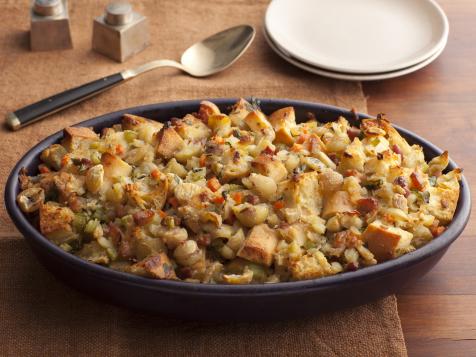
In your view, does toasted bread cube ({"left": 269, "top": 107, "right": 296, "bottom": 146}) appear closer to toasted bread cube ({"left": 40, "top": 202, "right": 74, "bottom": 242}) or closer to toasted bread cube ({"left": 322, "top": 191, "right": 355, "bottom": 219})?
toasted bread cube ({"left": 322, "top": 191, "right": 355, "bottom": 219})

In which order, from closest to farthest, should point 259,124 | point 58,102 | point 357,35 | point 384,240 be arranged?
point 384,240 → point 259,124 → point 58,102 → point 357,35

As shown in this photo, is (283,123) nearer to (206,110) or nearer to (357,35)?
(206,110)

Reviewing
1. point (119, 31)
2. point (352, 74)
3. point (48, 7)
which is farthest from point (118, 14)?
point (352, 74)

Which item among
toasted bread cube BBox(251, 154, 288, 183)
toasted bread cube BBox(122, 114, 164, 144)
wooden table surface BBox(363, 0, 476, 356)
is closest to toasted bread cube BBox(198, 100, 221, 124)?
toasted bread cube BBox(122, 114, 164, 144)

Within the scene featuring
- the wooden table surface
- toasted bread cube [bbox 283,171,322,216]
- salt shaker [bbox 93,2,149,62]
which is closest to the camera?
toasted bread cube [bbox 283,171,322,216]

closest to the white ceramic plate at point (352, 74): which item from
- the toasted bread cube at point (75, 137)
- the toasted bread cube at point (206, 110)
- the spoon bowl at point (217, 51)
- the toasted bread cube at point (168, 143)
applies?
the spoon bowl at point (217, 51)
